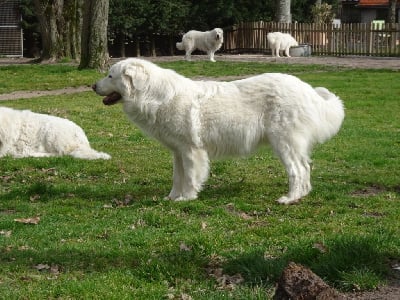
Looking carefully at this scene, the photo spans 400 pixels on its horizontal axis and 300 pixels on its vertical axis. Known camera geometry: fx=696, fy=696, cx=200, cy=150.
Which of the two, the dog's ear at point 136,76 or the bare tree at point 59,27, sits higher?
the bare tree at point 59,27

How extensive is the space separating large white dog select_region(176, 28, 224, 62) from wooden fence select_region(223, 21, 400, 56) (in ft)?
26.5

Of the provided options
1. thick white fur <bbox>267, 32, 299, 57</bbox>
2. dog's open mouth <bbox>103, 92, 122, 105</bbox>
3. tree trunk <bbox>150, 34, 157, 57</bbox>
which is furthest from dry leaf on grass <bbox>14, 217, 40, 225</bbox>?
tree trunk <bbox>150, 34, 157, 57</bbox>

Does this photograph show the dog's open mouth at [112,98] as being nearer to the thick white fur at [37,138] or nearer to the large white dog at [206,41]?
the thick white fur at [37,138]

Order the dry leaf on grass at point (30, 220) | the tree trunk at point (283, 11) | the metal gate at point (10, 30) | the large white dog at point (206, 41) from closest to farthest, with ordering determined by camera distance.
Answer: the dry leaf on grass at point (30, 220) → the large white dog at point (206, 41) → the tree trunk at point (283, 11) → the metal gate at point (10, 30)

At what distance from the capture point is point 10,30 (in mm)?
45250

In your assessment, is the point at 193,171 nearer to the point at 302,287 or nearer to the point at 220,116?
the point at 220,116

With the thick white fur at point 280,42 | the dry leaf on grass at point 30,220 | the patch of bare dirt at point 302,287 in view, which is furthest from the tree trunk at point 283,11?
the patch of bare dirt at point 302,287

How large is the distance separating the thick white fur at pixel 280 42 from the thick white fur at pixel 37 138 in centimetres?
2703

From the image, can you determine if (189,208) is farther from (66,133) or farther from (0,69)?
(0,69)

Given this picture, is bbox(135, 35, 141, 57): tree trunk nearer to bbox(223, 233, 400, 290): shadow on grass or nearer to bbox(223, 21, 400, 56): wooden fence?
bbox(223, 21, 400, 56): wooden fence

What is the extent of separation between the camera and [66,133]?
491 inches

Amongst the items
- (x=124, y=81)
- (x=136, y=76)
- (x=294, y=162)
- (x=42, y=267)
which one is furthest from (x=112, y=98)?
(x=42, y=267)

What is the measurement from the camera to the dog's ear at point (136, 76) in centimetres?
905

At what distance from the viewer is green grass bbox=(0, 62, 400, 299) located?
5.86 m
